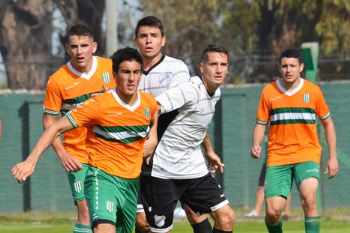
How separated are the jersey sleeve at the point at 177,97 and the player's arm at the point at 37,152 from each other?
108cm

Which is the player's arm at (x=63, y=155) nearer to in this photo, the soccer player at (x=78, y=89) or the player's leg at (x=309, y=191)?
the soccer player at (x=78, y=89)

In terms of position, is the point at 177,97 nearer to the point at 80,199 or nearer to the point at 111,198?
the point at 111,198

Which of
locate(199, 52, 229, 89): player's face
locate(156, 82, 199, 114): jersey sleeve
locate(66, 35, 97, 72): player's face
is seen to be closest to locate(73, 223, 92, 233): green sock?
locate(66, 35, 97, 72): player's face

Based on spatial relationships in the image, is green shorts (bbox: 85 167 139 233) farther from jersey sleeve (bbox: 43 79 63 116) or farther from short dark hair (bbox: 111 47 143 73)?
jersey sleeve (bbox: 43 79 63 116)

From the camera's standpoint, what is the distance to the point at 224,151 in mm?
21859

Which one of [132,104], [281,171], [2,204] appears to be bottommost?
[2,204]

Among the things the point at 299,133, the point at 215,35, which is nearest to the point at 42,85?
the point at 215,35

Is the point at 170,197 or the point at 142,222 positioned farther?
the point at 142,222

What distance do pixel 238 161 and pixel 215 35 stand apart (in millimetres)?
14771

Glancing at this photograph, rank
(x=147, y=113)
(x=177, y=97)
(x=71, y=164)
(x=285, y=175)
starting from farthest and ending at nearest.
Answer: (x=285, y=175)
(x=177, y=97)
(x=71, y=164)
(x=147, y=113)

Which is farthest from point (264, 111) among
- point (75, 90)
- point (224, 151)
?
point (224, 151)

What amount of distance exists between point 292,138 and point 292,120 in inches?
7.8

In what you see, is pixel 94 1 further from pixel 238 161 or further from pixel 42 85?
pixel 238 161

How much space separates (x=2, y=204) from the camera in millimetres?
22125
